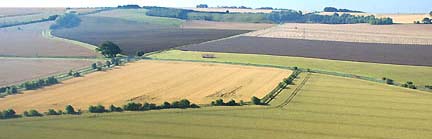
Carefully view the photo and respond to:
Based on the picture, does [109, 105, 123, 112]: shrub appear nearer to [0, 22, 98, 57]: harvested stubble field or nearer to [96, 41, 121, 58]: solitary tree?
[96, 41, 121, 58]: solitary tree

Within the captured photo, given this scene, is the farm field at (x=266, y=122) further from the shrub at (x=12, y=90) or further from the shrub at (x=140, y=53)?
the shrub at (x=140, y=53)

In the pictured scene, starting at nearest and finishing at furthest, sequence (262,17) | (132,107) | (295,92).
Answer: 1. (132,107)
2. (295,92)
3. (262,17)

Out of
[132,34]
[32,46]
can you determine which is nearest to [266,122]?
[32,46]

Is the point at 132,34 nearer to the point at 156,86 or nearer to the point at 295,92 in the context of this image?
the point at 156,86

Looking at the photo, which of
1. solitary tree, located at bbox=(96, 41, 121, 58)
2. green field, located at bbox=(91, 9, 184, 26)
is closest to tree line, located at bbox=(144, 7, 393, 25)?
green field, located at bbox=(91, 9, 184, 26)

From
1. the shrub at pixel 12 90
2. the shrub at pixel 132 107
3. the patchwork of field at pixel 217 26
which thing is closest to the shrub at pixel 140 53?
the shrub at pixel 12 90
